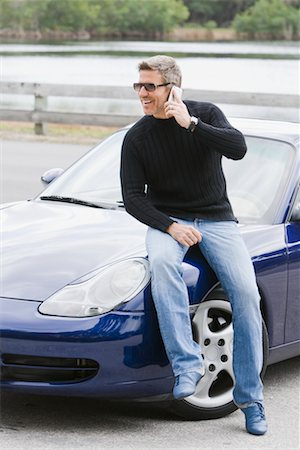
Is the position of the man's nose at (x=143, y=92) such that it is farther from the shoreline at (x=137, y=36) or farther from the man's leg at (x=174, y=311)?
the shoreline at (x=137, y=36)

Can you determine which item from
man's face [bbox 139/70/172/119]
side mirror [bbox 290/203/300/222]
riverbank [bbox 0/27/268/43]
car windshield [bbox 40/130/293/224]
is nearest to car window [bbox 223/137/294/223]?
car windshield [bbox 40/130/293/224]

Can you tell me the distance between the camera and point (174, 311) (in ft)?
17.6

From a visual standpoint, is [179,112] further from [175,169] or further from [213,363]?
[213,363]

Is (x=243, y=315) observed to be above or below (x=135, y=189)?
below

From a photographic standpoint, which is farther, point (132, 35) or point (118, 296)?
point (132, 35)

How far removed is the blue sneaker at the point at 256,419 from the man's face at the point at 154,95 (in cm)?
145

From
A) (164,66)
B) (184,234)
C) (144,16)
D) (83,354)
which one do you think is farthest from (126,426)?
(144,16)

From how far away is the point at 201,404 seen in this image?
5629mm

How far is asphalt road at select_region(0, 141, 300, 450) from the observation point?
208 inches

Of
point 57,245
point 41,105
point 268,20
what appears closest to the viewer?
point 57,245

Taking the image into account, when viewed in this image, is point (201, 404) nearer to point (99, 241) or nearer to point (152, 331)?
point (152, 331)

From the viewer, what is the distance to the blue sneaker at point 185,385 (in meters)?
5.36

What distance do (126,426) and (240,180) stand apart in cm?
174

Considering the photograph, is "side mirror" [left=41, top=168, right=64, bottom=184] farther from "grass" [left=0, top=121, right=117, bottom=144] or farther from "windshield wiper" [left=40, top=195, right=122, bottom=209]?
"grass" [left=0, top=121, right=117, bottom=144]
